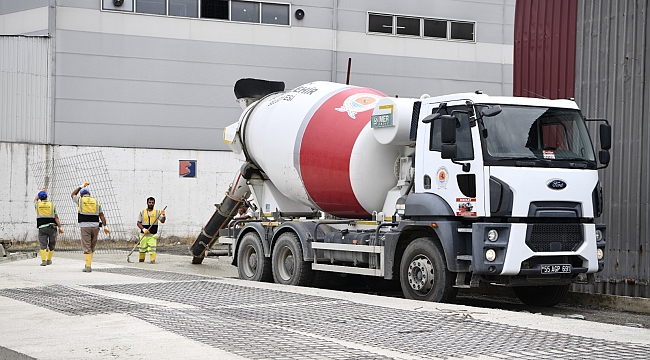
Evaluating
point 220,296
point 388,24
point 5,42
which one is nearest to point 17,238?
point 5,42

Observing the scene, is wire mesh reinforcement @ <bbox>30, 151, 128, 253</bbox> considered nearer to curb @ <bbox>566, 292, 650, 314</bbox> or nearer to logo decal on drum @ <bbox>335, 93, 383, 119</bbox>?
logo decal on drum @ <bbox>335, 93, 383, 119</bbox>

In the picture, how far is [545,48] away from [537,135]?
15.9 feet

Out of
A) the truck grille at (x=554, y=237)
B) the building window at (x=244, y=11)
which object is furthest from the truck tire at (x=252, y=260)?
the building window at (x=244, y=11)

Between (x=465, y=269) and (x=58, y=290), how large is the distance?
5.97m

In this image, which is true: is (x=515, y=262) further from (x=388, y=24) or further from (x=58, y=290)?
(x=388, y=24)

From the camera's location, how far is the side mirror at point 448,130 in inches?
466

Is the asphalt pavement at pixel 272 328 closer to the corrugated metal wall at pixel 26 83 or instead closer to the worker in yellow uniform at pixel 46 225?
the worker in yellow uniform at pixel 46 225

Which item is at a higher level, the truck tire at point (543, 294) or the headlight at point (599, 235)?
the headlight at point (599, 235)

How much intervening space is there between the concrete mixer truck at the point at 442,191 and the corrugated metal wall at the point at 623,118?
78.4 inches

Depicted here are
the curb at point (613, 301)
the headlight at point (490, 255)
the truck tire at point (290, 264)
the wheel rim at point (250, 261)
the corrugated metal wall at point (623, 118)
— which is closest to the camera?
the headlight at point (490, 255)

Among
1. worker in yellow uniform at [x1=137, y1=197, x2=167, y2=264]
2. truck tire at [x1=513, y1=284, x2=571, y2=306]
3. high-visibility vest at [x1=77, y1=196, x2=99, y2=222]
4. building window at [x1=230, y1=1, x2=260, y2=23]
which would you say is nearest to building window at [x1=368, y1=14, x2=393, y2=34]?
building window at [x1=230, y1=1, x2=260, y2=23]

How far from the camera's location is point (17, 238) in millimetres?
A: 28578

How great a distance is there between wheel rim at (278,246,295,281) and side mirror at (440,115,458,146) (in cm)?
477

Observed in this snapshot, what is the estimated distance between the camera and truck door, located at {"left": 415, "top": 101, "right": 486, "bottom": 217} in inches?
464
